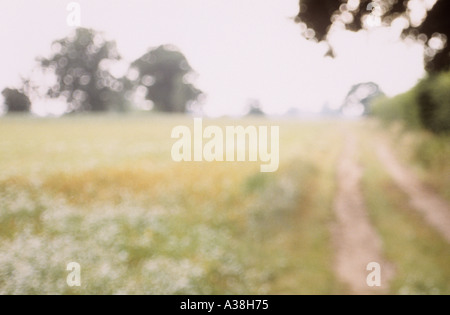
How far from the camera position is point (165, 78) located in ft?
120

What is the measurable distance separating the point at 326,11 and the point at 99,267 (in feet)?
18.8

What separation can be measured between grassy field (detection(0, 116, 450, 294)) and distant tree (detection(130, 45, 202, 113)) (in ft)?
87.1

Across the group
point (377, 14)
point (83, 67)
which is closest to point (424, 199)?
point (377, 14)

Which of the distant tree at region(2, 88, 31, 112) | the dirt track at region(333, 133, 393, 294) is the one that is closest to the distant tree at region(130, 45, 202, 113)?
the distant tree at region(2, 88, 31, 112)

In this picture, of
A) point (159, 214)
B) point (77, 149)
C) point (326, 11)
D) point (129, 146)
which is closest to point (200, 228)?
point (159, 214)

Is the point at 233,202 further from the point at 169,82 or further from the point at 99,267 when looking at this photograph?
the point at 169,82

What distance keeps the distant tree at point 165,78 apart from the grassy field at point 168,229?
87.1ft

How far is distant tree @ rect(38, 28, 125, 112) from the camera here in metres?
10.9

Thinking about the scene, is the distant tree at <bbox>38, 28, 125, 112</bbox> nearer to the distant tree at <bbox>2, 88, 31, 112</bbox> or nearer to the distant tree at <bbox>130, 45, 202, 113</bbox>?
the distant tree at <bbox>2, 88, 31, 112</bbox>

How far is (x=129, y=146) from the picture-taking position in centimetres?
1377

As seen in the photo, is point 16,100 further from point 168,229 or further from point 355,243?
point 355,243

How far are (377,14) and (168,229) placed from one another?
5605 millimetres

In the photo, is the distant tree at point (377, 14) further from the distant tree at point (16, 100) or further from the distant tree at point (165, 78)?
the distant tree at point (165, 78)

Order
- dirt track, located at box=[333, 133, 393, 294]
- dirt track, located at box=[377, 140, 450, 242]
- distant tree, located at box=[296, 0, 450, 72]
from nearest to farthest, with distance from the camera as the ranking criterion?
dirt track, located at box=[333, 133, 393, 294] < distant tree, located at box=[296, 0, 450, 72] < dirt track, located at box=[377, 140, 450, 242]
